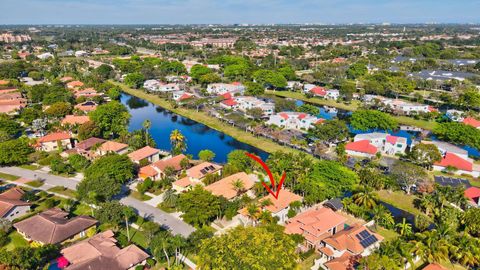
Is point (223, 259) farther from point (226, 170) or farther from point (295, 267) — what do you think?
point (226, 170)

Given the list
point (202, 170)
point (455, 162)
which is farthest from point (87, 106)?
point (455, 162)

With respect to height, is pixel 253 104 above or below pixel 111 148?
above

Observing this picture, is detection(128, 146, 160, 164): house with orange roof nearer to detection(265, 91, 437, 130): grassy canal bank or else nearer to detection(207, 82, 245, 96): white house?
detection(207, 82, 245, 96): white house

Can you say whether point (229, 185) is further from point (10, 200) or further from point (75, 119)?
point (75, 119)

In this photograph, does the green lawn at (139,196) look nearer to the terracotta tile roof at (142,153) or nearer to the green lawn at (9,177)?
the terracotta tile roof at (142,153)

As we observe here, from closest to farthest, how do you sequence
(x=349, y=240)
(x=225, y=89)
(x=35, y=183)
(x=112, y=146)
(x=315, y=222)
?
(x=349, y=240) → (x=315, y=222) → (x=35, y=183) → (x=112, y=146) → (x=225, y=89)

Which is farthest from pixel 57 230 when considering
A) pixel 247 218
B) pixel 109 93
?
pixel 109 93
